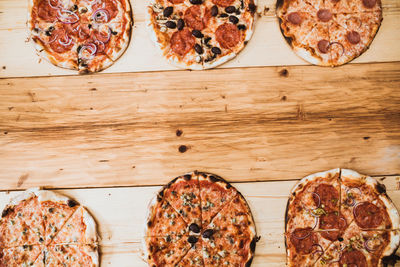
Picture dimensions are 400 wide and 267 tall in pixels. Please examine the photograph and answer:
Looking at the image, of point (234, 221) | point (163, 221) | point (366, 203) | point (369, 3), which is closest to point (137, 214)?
point (163, 221)

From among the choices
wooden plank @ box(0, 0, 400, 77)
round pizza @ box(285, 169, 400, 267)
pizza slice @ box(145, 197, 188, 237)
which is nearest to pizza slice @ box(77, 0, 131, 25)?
wooden plank @ box(0, 0, 400, 77)

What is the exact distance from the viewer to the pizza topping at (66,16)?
10.3ft

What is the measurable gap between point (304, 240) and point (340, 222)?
389 millimetres

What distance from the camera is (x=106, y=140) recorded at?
3.11m

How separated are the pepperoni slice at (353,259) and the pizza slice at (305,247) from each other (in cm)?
18

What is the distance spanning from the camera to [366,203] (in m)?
2.94

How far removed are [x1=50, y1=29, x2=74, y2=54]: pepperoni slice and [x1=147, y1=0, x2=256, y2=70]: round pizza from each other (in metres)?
0.85

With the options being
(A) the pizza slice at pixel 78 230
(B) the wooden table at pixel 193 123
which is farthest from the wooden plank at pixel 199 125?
(A) the pizza slice at pixel 78 230

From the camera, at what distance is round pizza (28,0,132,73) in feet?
10.2

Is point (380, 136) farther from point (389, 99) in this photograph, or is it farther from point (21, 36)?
point (21, 36)

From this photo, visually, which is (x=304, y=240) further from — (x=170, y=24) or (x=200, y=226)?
(x=170, y=24)

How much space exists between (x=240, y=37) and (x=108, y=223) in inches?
89.9

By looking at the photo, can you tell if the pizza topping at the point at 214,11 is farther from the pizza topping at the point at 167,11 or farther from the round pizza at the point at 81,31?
the round pizza at the point at 81,31

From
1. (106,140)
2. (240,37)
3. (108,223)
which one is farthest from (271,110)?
(108,223)
